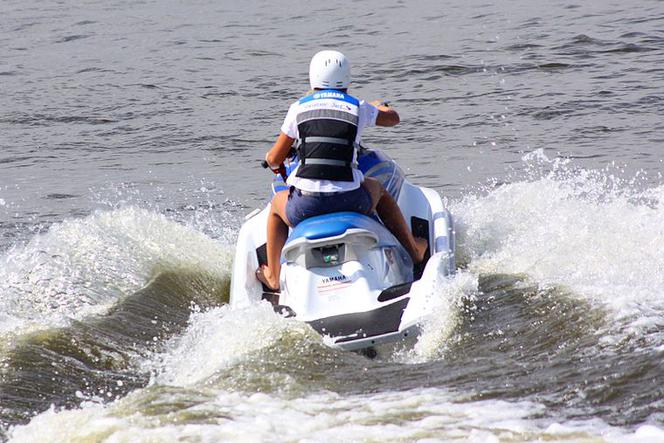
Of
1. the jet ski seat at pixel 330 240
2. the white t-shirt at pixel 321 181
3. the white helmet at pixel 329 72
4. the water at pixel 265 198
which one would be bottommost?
the water at pixel 265 198

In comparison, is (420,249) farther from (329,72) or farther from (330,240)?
(329,72)

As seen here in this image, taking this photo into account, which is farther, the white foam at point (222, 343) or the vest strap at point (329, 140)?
the vest strap at point (329, 140)

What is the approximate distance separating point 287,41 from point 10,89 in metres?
5.07

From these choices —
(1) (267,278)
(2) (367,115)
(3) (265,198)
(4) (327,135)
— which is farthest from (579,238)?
(3) (265,198)

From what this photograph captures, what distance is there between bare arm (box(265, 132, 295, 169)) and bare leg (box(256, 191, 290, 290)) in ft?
0.77

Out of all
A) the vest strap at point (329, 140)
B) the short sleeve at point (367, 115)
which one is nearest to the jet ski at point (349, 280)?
the vest strap at point (329, 140)

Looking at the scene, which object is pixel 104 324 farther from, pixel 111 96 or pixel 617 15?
pixel 617 15

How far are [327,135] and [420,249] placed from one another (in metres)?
1.30

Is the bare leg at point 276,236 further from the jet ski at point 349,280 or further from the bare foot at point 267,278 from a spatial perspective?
the jet ski at point 349,280

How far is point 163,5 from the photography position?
2539cm

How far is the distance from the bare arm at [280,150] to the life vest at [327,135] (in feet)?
0.57

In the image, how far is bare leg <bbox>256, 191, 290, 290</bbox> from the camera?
26.0 feet

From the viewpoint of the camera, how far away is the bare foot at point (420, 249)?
8.14m

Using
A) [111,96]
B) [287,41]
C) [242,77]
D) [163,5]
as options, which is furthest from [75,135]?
[163,5]
